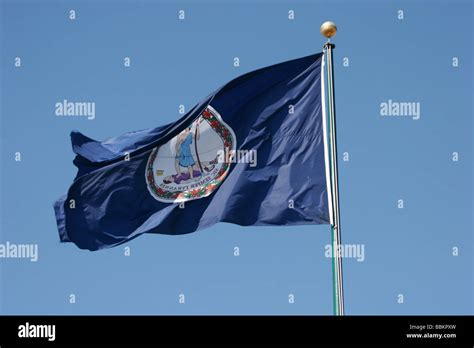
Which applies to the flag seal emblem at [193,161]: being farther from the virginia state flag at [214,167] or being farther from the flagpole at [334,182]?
the flagpole at [334,182]

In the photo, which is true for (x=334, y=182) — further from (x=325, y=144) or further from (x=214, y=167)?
(x=214, y=167)

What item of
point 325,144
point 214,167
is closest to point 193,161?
point 214,167

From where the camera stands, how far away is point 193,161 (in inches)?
1104

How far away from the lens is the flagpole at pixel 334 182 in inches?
947

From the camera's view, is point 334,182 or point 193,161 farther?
point 193,161

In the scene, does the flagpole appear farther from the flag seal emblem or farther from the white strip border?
the flag seal emblem

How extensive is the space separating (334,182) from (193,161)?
4.42 meters

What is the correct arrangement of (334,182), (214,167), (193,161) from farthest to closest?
(193,161)
(214,167)
(334,182)

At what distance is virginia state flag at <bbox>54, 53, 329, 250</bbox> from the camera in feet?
86.7

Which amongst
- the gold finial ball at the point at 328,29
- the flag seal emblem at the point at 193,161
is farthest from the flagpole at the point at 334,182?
the flag seal emblem at the point at 193,161

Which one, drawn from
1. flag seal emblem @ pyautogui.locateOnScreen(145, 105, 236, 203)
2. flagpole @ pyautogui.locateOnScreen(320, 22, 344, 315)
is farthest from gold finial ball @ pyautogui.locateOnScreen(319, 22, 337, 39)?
flag seal emblem @ pyautogui.locateOnScreen(145, 105, 236, 203)

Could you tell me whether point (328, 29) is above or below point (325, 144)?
above

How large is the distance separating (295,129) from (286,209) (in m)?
2.34

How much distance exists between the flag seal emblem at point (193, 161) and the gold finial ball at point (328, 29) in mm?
3475
